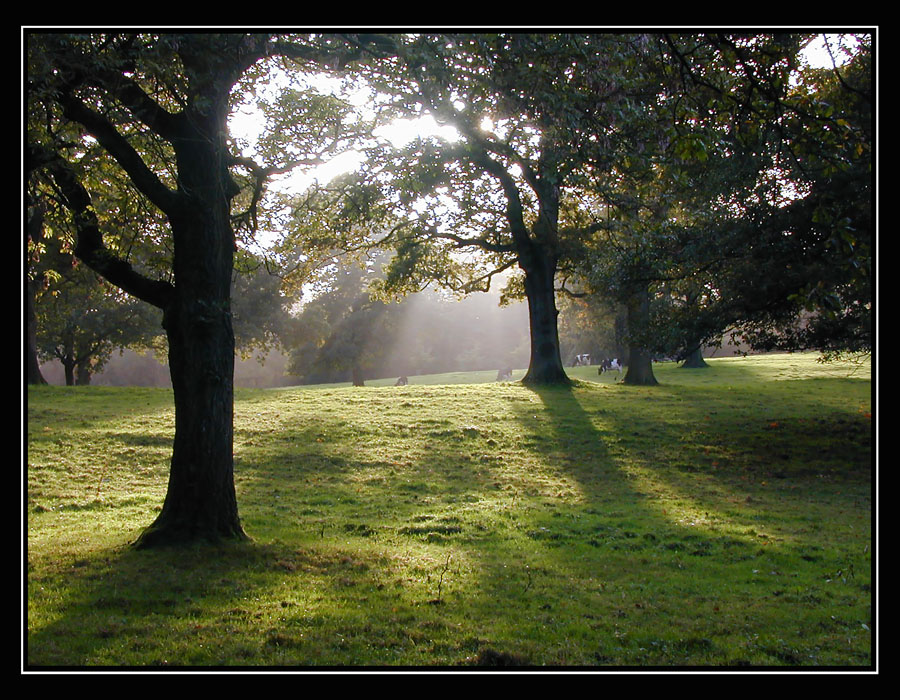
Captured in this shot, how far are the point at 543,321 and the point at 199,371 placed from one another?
19500mm

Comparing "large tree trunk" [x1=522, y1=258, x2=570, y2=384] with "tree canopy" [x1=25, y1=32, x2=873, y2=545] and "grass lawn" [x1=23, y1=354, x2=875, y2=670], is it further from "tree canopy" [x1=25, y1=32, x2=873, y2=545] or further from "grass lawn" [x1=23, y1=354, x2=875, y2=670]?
"tree canopy" [x1=25, y1=32, x2=873, y2=545]

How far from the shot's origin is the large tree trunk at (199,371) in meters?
8.76

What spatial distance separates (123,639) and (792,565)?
798 centimetres

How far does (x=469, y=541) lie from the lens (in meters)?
10.1

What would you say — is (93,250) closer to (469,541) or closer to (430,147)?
(469,541)

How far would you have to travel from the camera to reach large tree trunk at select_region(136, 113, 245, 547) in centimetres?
876

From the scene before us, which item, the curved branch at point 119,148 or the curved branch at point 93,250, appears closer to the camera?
the curved branch at point 119,148

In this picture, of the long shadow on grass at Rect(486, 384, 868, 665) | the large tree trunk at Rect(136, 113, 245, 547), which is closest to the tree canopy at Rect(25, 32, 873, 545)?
the large tree trunk at Rect(136, 113, 245, 547)

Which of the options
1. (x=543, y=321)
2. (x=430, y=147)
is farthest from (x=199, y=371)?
(x=543, y=321)

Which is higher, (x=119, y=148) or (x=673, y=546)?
(x=119, y=148)

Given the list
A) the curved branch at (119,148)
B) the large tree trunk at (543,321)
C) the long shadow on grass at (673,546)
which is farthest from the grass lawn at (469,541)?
the large tree trunk at (543,321)

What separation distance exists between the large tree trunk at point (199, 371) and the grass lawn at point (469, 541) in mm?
521

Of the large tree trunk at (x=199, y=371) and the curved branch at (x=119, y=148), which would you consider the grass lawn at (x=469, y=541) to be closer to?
the large tree trunk at (x=199, y=371)
